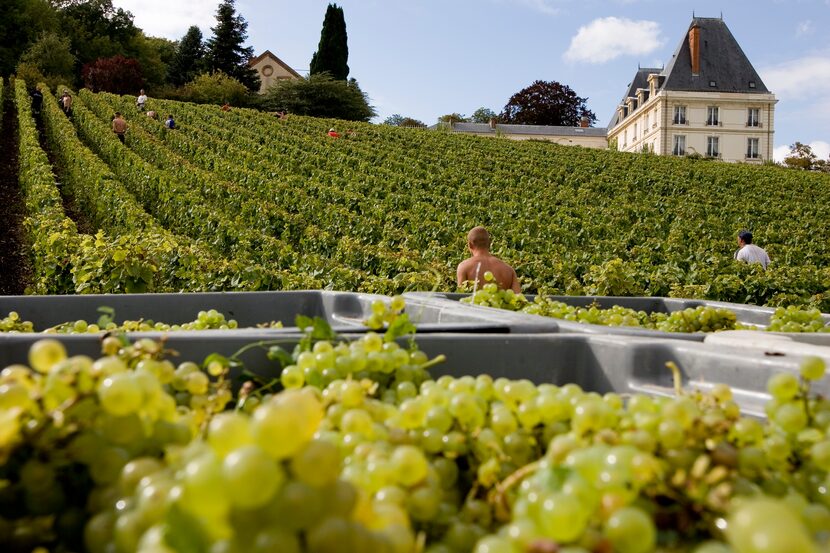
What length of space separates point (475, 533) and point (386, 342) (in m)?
0.77

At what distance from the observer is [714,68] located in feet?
182

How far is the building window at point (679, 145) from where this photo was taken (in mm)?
56088

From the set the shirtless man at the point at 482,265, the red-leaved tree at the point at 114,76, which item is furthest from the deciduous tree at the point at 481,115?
the shirtless man at the point at 482,265

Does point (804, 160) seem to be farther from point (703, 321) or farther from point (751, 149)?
point (703, 321)

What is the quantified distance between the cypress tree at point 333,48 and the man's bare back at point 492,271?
184ft

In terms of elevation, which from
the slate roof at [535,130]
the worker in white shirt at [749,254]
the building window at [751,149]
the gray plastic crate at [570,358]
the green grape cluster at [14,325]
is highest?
the slate roof at [535,130]

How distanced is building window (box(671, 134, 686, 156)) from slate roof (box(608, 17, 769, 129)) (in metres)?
3.72

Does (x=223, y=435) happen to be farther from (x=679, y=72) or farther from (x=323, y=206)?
(x=679, y=72)

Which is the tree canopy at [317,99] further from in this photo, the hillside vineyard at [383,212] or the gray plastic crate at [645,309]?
the gray plastic crate at [645,309]

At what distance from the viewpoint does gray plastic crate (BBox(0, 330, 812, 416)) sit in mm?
1538

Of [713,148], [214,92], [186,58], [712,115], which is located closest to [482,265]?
[214,92]

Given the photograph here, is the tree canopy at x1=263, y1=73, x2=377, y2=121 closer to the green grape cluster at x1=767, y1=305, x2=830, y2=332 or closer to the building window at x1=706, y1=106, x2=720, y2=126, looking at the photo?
the building window at x1=706, y1=106, x2=720, y2=126

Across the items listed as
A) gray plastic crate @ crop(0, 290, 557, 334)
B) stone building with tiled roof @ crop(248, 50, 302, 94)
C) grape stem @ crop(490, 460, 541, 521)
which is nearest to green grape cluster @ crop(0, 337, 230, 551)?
grape stem @ crop(490, 460, 541, 521)

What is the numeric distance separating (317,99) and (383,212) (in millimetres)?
32874
